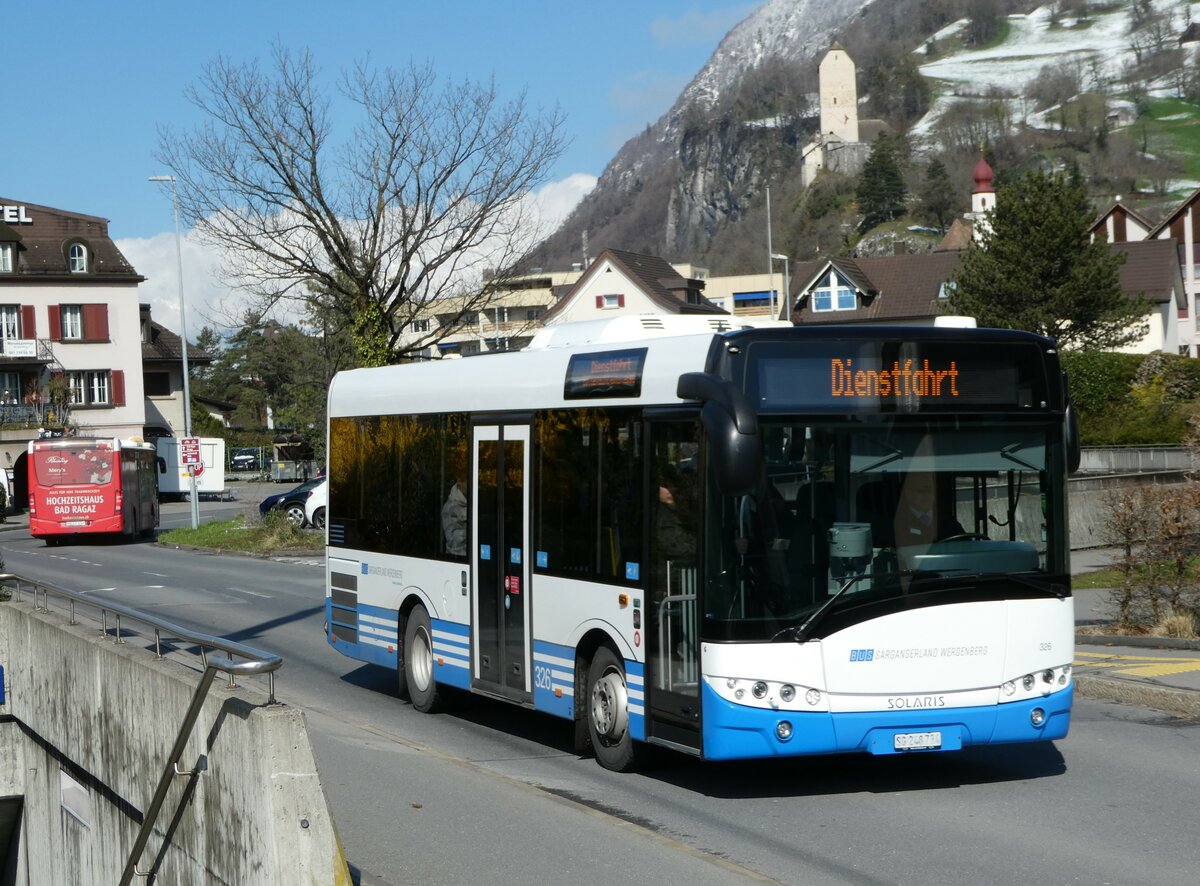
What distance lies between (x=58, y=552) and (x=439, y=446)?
3153cm

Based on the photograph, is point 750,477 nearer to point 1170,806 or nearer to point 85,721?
point 1170,806

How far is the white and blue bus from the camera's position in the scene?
29.1 feet

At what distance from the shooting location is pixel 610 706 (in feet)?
33.6

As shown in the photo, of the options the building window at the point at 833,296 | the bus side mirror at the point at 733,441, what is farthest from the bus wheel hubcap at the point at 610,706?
the building window at the point at 833,296

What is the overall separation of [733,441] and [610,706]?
253 cm

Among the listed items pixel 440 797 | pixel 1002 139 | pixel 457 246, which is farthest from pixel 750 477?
pixel 1002 139

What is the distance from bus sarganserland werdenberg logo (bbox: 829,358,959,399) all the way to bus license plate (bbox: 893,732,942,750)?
2.03 m

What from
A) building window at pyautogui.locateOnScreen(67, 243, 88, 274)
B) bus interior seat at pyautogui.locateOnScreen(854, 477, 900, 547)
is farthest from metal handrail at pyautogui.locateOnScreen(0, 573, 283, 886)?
building window at pyautogui.locateOnScreen(67, 243, 88, 274)

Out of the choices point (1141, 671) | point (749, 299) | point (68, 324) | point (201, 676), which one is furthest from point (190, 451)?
point (749, 299)

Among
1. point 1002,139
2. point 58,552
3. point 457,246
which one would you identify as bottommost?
point 58,552

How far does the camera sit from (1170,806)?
882 centimetres

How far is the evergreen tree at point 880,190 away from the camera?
168 metres

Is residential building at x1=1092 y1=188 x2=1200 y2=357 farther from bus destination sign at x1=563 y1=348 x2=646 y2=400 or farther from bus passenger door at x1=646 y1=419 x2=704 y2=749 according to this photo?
bus passenger door at x1=646 y1=419 x2=704 y2=749

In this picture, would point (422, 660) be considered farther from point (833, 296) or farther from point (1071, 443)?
point (833, 296)
